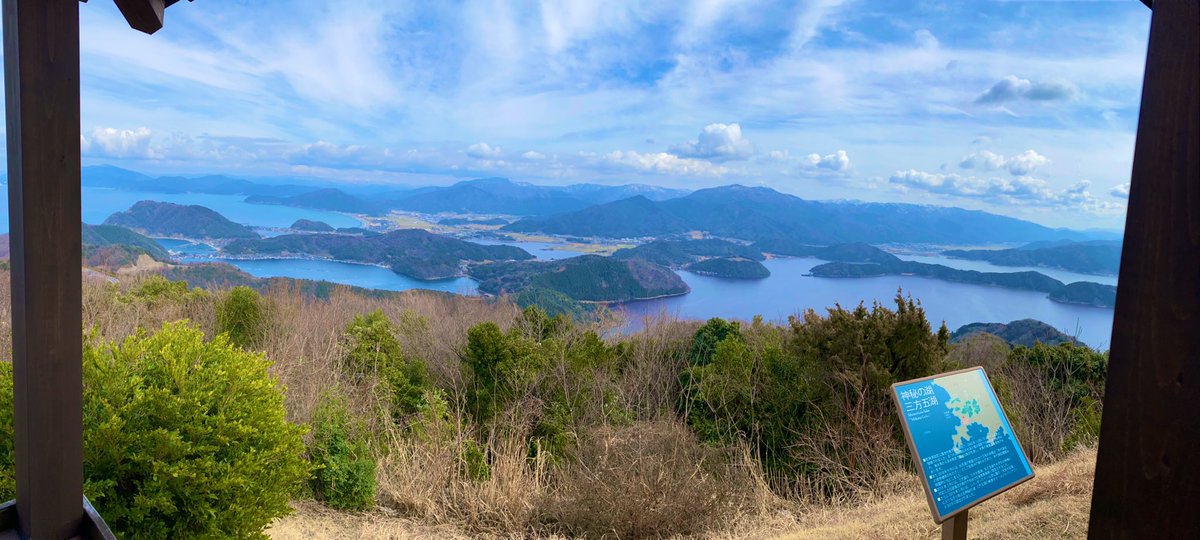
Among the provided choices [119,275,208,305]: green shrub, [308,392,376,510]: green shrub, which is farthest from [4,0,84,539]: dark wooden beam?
[119,275,208,305]: green shrub

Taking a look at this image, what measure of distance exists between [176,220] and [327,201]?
1301cm

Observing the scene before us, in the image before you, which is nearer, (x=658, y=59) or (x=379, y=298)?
(x=379, y=298)

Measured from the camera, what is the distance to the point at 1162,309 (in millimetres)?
767

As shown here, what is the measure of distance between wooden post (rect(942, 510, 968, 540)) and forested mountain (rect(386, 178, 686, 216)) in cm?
4459

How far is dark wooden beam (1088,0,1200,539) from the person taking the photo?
748mm

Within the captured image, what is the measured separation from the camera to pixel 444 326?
1377 cm

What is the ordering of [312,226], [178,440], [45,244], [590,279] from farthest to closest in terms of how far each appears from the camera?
[312,226] → [590,279] → [178,440] → [45,244]

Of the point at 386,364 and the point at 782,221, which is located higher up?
the point at 782,221

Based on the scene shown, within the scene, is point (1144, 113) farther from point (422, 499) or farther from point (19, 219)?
point (422, 499)

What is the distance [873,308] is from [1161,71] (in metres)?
7.35

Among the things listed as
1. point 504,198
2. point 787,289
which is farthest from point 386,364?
point 504,198

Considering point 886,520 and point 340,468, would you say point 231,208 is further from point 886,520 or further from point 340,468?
point 886,520

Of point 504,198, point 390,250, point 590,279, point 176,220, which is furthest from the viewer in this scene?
point 504,198

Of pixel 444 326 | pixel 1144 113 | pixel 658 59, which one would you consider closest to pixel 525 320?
pixel 444 326
